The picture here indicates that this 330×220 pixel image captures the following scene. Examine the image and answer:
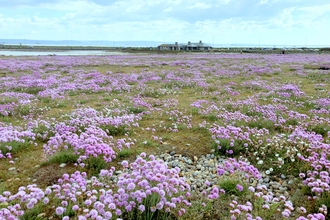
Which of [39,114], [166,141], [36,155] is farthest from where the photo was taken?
[39,114]

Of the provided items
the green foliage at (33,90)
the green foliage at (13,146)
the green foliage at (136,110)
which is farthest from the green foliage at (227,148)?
the green foliage at (33,90)

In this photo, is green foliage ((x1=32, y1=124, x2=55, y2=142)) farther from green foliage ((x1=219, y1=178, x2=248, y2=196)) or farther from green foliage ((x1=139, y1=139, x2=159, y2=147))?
green foliage ((x1=219, y1=178, x2=248, y2=196))

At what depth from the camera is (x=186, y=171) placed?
22.9 feet

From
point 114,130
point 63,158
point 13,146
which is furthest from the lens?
point 114,130

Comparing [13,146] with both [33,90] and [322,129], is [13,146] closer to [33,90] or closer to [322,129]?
[322,129]

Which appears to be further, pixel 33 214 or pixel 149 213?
pixel 33 214

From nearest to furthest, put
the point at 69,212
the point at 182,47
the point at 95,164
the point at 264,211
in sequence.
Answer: the point at 69,212 → the point at 264,211 → the point at 95,164 → the point at 182,47

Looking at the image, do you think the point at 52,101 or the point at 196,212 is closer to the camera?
the point at 196,212

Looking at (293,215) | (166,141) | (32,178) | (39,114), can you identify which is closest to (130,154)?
(166,141)

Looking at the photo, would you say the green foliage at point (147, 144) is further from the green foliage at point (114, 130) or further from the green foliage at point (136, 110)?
the green foliage at point (136, 110)

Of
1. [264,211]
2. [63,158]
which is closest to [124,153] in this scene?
[63,158]

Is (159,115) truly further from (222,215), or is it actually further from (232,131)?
(222,215)

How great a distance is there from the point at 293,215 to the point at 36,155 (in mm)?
7071

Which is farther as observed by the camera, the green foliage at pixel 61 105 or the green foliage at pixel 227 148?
the green foliage at pixel 61 105
